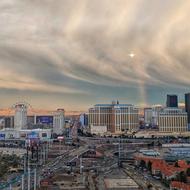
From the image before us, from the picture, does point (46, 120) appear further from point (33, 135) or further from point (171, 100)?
point (33, 135)

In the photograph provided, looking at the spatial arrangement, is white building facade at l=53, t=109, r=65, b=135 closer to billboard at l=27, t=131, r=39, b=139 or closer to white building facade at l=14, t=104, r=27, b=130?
white building facade at l=14, t=104, r=27, b=130

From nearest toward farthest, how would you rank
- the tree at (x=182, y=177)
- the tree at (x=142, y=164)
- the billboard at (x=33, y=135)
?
the tree at (x=182, y=177), the tree at (x=142, y=164), the billboard at (x=33, y=135)

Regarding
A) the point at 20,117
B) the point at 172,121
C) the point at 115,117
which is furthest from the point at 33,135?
the point at 20,117

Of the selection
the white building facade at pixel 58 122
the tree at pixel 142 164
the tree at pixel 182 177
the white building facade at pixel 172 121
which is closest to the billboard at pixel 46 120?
the white building facade at pixel 58 122

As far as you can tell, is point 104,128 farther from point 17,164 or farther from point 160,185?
point 160,185

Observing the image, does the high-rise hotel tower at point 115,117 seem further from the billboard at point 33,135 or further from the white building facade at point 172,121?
the billboard at point 33,135

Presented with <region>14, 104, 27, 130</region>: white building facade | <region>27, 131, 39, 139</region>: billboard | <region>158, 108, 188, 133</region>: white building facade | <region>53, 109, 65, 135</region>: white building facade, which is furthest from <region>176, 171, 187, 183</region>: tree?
<region>14, 104, 27, 130</region>: white building facade

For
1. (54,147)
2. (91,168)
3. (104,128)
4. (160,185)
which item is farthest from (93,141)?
(160,185)

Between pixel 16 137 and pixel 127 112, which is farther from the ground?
pixel 127 112
